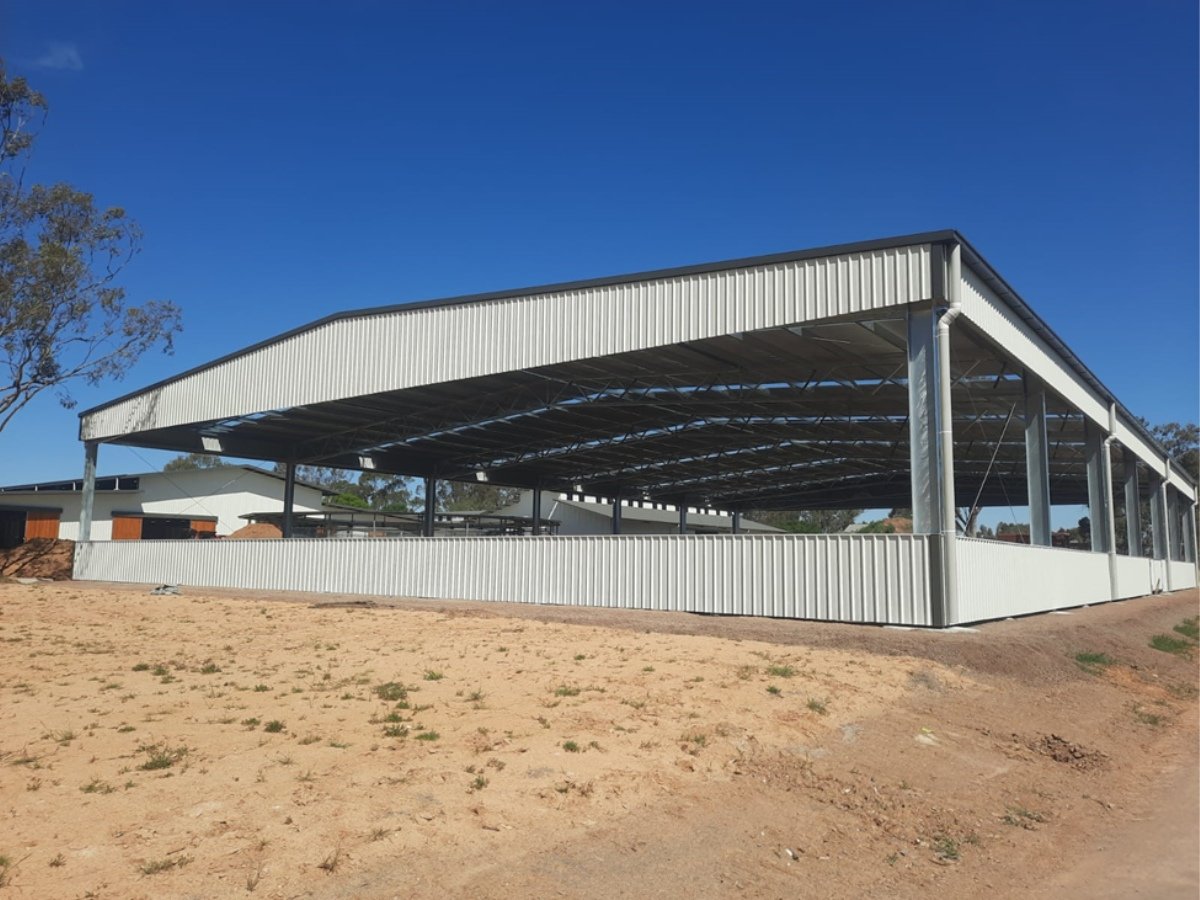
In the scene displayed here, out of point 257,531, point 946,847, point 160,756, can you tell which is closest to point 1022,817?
point 946,847

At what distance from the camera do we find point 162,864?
16.5 feet

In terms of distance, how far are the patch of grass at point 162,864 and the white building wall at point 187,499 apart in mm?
41424

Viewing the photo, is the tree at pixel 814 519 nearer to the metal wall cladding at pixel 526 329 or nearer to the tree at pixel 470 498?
the tree at pixel 470 498

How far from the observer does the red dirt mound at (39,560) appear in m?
32.9

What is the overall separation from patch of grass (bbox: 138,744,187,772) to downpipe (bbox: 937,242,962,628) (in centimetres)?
1161

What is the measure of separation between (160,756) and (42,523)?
42044mm

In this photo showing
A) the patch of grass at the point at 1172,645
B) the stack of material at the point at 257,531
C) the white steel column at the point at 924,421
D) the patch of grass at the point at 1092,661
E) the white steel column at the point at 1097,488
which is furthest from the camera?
the stack of material at the point at 257,531

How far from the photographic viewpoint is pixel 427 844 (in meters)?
5.64

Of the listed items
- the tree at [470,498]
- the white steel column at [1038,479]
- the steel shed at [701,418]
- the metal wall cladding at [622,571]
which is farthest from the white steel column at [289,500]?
the tree at [470,498]

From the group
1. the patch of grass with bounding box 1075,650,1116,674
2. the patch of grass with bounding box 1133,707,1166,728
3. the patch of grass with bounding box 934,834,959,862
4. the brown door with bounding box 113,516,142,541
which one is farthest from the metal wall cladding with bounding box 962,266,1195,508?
the brown door with bounding box 113,516,142,541

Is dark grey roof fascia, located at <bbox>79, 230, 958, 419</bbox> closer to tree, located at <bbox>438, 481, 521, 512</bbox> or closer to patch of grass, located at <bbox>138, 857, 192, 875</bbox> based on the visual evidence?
patch of grass, located at <bbox>138, 857, 192, 875</bbox>

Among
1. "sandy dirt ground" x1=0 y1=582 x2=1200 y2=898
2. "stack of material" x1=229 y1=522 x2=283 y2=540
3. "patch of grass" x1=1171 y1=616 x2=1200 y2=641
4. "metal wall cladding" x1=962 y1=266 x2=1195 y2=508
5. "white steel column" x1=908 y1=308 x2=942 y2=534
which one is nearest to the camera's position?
"sandy dirt ground" x1=0 y1=582 x2=1200 y2=898

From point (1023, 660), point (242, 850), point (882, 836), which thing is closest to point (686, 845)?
point (882, 836)

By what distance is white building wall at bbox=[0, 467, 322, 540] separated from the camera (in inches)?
1663
